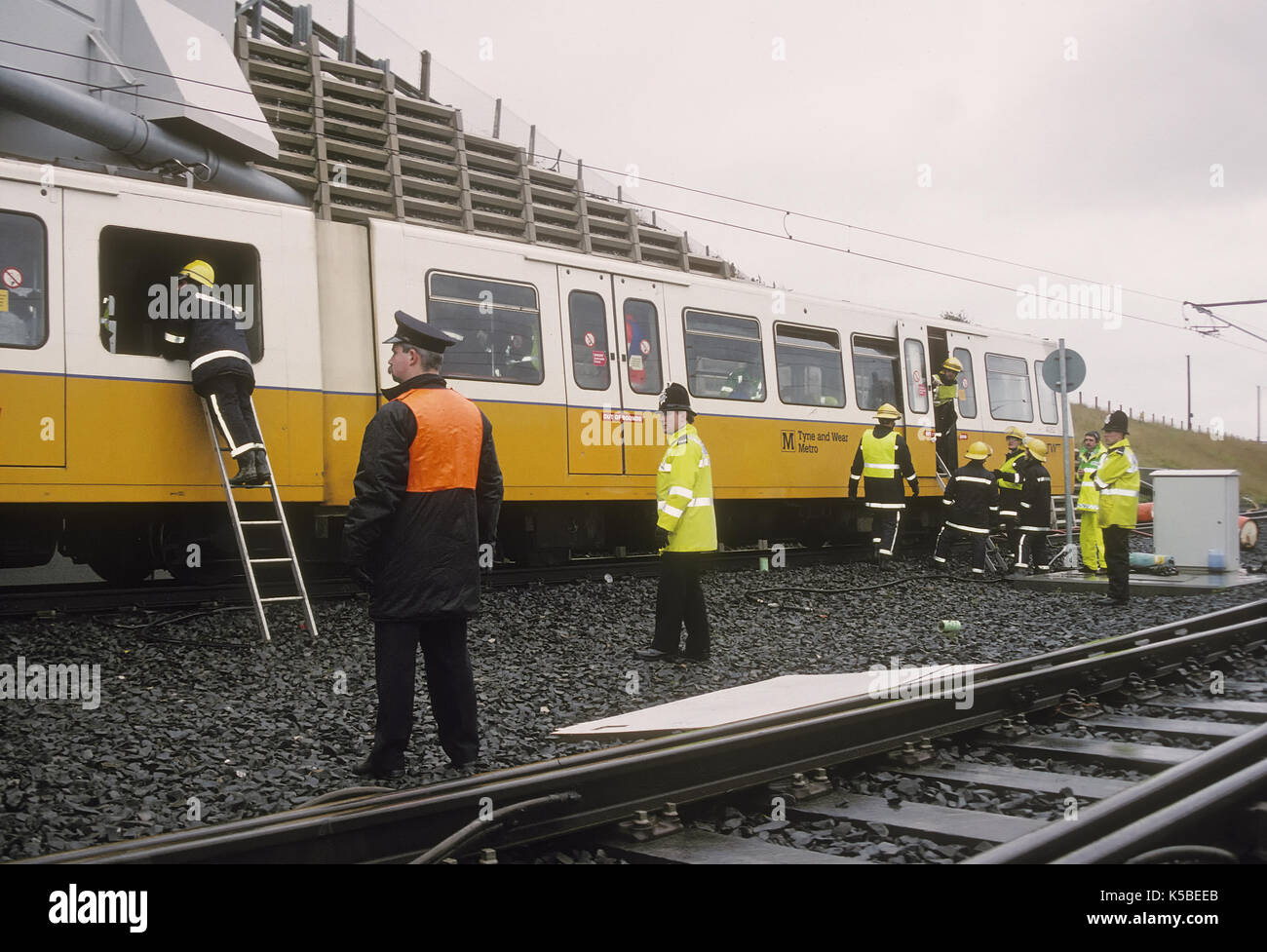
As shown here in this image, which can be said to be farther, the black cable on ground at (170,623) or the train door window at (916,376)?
the train door window at (916,376)

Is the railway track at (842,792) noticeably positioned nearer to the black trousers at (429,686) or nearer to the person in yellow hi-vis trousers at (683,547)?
the black trousers at (429,686)

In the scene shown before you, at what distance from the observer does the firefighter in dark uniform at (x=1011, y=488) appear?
14.6 m

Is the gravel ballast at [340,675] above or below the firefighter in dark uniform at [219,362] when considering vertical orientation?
below

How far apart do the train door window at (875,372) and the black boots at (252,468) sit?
Answer: 8693 millimetres

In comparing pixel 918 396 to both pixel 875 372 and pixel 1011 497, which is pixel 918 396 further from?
pixel 1011 497

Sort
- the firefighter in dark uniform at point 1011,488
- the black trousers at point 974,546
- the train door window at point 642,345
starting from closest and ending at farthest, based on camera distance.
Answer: the train door window at point 642,345
the black trousers at point 974,546
the firefighter in dark uniform at point 1011,488

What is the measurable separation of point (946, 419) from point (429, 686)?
12685 mm

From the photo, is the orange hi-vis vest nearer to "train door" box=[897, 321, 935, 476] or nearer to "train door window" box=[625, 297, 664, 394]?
"train door window" box=[625, 297, 664, 394]

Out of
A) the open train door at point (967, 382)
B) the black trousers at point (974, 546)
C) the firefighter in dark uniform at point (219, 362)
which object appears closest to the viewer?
the firefighter in dark uniform at point (219, 362)

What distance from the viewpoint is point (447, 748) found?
4684 millimetres

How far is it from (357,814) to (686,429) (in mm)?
4795

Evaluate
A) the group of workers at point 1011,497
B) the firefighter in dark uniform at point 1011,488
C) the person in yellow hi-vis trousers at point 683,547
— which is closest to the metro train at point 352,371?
the group of workers at point 1011,497

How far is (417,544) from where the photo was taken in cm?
456

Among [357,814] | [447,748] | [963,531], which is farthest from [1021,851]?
[963,531]
